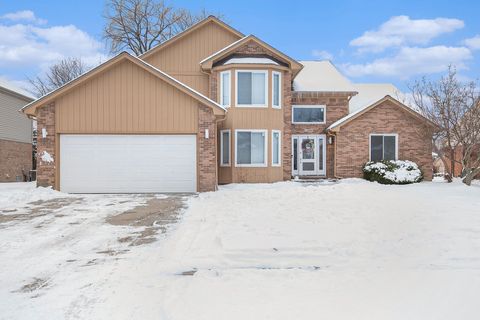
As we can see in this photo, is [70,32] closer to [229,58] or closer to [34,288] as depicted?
[229,58]

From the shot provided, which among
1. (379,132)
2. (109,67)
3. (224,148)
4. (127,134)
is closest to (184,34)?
(109,67)

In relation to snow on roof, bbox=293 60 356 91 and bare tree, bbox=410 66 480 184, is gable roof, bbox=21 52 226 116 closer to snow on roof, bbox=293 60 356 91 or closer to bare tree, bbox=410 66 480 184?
snow on roof, bbox=293 60 356 91

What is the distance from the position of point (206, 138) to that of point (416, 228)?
9.03m

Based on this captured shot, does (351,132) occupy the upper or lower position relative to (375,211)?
upper

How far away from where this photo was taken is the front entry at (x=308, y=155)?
842 inches

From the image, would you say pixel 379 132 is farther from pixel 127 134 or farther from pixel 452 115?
pixel 127 134

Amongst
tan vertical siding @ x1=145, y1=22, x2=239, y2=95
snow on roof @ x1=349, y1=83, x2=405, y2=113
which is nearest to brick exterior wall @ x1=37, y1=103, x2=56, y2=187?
tan vertical siding @ x1=145, y1=22, x2=239, y2=95

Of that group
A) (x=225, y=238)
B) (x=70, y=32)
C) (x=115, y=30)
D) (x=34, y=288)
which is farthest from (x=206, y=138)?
(x=70, y=32)

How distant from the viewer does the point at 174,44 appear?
65.8 ft

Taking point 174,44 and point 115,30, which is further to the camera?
point 115,30

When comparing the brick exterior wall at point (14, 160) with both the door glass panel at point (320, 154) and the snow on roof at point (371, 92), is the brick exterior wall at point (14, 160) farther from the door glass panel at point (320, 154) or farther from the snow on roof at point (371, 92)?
the snow on roof at point (371, 92)

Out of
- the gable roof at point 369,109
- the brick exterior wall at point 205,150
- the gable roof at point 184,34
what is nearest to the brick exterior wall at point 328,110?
the gable roof at point 369,109

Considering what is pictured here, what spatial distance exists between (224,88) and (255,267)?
14.0 meters

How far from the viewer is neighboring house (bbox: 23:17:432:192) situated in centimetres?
1484
